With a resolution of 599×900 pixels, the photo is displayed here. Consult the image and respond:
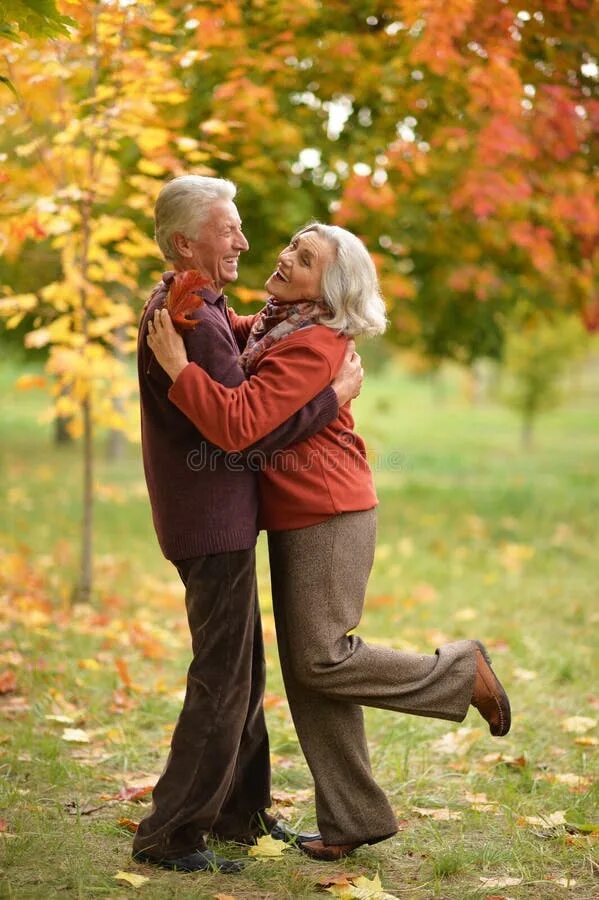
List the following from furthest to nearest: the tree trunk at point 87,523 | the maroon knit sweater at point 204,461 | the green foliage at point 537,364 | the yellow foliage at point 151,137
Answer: the green foliage at point 537,364 → the tree trunk at point 87,523 → the yellow foliage at point 151,137 → the maroon knit sweater at point 204,461

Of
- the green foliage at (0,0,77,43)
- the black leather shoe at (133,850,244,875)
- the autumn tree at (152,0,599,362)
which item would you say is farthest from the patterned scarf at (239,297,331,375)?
the autumn tree at (152,0,599,362)

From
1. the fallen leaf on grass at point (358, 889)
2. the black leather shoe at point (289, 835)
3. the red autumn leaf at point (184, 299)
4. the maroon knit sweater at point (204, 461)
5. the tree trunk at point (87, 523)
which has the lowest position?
the black leather shoe at point (289, 835)

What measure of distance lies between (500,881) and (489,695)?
0.53 metres

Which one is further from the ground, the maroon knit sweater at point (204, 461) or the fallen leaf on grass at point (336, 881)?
the maroon knit sweater at point (204, 461)

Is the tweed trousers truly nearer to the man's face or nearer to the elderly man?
the elderly man

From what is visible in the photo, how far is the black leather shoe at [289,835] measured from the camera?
11.2 ft

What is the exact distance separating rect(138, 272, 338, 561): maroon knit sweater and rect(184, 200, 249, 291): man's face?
0.08 meters

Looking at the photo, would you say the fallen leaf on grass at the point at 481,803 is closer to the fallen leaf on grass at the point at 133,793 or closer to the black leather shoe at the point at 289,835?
the black leather shoe at the point at 289,835

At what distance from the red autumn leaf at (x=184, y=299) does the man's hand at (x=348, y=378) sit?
1.53ft

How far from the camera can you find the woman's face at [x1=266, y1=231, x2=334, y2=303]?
122 inches

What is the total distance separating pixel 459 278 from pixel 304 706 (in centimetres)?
808

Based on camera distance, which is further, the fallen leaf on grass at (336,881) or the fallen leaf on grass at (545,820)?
the fallen leaf on grass at (545,820)

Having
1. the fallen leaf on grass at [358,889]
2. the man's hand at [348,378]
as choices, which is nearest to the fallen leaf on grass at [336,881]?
the fallen leaf on grass at [358,889]

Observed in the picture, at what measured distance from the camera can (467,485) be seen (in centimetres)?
1410
